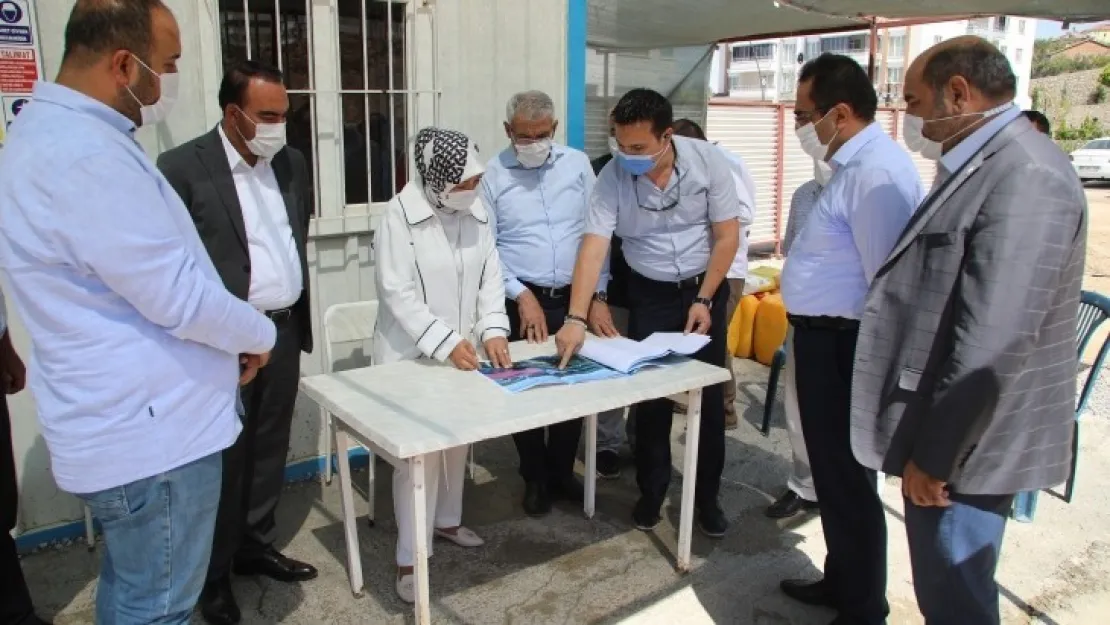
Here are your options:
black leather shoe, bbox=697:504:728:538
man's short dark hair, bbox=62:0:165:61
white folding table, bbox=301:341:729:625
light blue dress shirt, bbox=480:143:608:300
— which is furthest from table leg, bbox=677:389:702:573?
man's short dark hair, bbox=62:0:165:61

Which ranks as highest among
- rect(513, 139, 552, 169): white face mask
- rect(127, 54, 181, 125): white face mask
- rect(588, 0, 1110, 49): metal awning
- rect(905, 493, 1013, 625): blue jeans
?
rect(588, 0, 1110, 49): metal awning

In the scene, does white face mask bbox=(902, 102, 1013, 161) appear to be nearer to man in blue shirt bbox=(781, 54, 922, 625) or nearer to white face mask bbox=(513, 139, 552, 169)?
man in blue shirt bbox=(781, 54, 922, 625)

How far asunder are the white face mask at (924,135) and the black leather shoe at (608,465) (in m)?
2.34

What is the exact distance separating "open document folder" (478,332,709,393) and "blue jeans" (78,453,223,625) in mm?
1023

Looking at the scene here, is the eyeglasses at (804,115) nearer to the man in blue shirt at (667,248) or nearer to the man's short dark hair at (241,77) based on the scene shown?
the man in blue shirt at (667,248)

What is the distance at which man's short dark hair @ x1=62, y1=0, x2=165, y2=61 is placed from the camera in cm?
163

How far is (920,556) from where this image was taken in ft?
6.68

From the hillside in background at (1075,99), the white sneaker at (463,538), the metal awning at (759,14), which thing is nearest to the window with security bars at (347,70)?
the white sneaker at (463,538)

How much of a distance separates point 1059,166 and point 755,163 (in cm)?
835

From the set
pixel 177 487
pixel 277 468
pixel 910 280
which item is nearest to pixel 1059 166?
pixel 910 280

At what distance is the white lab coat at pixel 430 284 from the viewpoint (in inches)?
109

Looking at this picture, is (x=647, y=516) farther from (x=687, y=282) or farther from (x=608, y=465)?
(x=687, y=282)

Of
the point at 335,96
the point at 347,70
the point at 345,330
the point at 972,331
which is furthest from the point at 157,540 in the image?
the point at 347,70

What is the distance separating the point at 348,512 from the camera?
2859 millimetres
